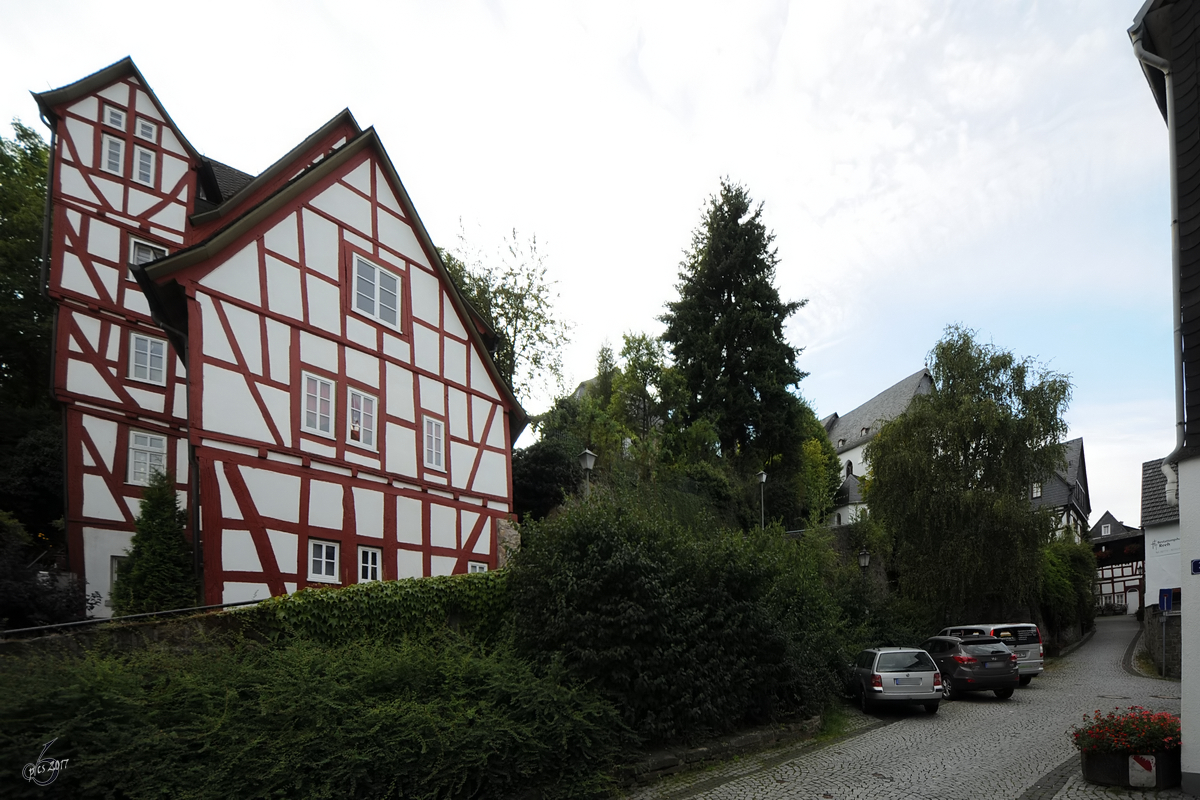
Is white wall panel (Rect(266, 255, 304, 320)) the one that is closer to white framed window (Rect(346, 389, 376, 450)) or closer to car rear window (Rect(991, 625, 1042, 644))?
white framed window (Rect(346, 389, 376, 450))

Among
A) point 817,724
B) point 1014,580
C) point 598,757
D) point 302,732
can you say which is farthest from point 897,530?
point 302,732

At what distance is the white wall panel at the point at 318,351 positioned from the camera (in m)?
17.8

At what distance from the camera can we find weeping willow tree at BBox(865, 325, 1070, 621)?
27047 millimetres

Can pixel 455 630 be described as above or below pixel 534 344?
below

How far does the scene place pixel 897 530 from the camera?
28672 mm

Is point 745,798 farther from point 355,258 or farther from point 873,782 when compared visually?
point 355,258

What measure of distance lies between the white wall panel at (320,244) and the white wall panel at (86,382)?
225 inches

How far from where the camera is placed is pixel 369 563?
18.0 meters

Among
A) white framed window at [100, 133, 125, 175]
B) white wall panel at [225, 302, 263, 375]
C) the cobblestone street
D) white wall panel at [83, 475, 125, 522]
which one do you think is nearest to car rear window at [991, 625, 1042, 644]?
the cobblestone street

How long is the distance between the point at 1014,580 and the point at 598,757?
21127 millimetres

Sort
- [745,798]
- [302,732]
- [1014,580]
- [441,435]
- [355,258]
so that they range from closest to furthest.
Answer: [302,732], [745,798], [355,258], [441,435], [1014,580]

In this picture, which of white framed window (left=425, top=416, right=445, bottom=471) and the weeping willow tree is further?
the weeping willow tree

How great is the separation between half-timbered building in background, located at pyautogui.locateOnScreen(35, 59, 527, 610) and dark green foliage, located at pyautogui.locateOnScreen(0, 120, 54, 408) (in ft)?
23.9

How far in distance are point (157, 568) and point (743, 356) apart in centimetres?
2644
